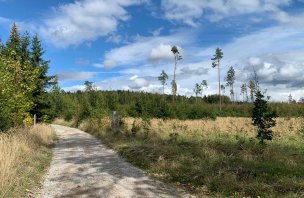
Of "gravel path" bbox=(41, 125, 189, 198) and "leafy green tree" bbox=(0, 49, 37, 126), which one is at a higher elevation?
"leafy green tree" bbox=(0, 49, 37, 126)

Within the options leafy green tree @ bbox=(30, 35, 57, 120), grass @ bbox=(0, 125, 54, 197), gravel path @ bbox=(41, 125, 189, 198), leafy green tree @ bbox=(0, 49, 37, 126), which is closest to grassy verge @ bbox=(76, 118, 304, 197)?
gravel path @ bbox=(41, 125, 189, 198)

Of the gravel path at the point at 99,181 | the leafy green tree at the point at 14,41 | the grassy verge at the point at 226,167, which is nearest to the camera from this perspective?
the grassy verge at the point at 226,167

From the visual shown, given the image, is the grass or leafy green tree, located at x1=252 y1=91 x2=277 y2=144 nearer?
the grass

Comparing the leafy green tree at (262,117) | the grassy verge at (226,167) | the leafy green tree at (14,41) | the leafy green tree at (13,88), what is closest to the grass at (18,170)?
the leafy green tree at (13,88)

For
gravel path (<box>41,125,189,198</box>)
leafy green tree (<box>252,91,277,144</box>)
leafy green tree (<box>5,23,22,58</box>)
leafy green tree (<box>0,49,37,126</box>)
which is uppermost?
leafy green tree (<box>5,23,22,58</box>)

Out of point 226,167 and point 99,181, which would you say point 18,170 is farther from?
point 226,167

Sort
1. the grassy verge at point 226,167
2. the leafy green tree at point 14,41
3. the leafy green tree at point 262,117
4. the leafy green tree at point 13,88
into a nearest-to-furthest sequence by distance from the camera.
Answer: the grassy verge at point 226,167 → the leafy green tree at point 262,117 → the leafy green tree at point 13,88 → the leafy green tree at point 14,41

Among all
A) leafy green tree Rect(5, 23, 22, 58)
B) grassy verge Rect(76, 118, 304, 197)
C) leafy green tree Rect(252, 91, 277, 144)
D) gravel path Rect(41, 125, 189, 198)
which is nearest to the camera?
grassy verge Rect(76, 118, 304, 197)

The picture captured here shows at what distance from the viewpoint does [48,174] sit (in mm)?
10812

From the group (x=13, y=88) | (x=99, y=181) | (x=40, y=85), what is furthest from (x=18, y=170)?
(x=40, y=85)

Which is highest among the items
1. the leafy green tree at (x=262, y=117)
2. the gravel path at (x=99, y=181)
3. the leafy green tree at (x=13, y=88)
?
the leafy green tree at (x=13, y=88)

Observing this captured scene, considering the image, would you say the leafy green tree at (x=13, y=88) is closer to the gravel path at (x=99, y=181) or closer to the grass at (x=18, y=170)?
the grass at (x=18, y=170)

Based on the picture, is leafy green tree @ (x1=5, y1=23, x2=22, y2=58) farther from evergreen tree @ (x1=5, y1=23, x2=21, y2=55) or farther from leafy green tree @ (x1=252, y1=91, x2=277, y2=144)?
leafy green tree @ (x1=252, y1=91, x2=277, y2=144)

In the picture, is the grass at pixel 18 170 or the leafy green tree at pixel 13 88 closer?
the grass at pixel 18 170
